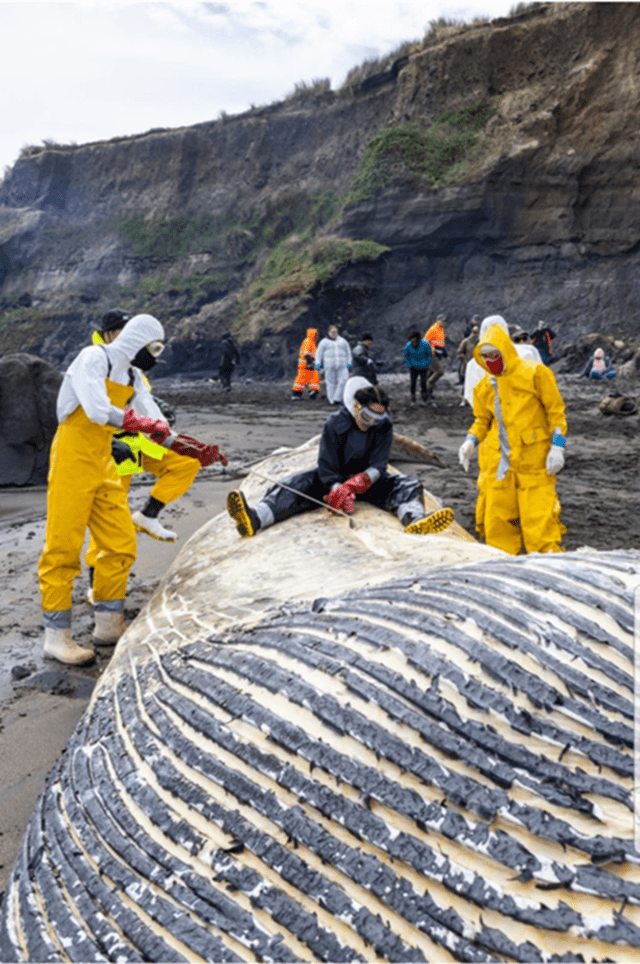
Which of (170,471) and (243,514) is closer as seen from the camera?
(243,514)

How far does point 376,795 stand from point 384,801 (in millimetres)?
22

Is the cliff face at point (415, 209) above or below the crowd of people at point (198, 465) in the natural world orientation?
above

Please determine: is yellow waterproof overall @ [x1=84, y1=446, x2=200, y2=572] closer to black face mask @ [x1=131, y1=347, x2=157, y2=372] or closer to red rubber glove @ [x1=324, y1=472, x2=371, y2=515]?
black face mask @ [x1=131, y1=347, x2=157, y2=372]

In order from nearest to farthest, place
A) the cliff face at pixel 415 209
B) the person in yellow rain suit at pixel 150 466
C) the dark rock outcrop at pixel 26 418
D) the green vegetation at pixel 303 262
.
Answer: the person in yellow rain suit at pixel 150 466
the dark rock outcrop at pixel 26 418
the cliff face at pixel 415 209
the green vegetation at pixel 303 262

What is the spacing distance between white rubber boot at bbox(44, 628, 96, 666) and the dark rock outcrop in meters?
4.79

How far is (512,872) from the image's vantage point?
1180 millimetres

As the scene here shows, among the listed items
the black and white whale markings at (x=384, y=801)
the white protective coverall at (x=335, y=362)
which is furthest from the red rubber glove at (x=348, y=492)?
the white protective coverall at (x=335, y=362)

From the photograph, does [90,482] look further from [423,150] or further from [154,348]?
[423,150]

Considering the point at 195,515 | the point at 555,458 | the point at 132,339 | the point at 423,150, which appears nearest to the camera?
the point at 132,339

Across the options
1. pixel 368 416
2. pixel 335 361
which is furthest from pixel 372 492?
pixel 335 361

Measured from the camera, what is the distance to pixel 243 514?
136 inches

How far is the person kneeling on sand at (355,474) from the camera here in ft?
12.3

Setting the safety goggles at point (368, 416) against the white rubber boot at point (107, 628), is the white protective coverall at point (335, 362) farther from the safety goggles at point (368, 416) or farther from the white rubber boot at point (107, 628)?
the white rubber boot at point (107, 628)

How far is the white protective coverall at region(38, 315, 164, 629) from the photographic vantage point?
3412 mm
